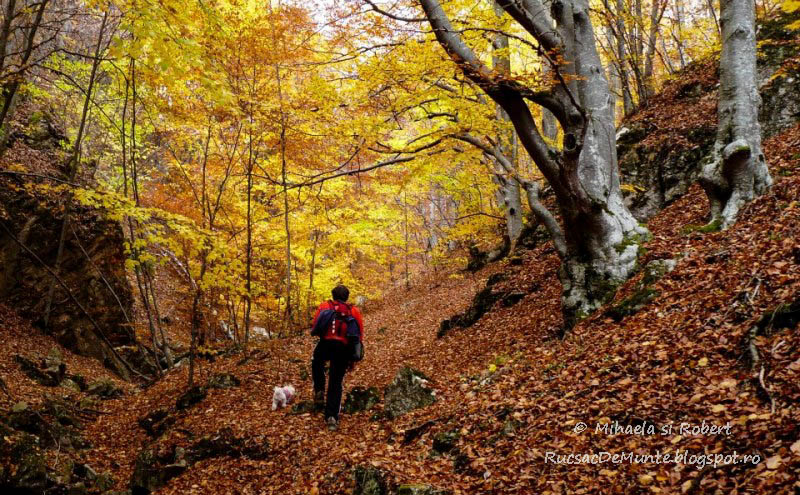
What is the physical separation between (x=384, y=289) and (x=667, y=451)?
2272 cm

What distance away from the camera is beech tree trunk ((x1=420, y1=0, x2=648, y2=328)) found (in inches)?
229

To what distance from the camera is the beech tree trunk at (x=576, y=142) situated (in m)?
5.82

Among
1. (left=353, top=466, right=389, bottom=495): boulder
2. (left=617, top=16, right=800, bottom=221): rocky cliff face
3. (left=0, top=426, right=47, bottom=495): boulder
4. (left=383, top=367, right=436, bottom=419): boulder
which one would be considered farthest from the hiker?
(left=617, top=16, right=800, bottom=221): rocky cliff face

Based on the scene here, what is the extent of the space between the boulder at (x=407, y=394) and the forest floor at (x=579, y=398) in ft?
0.74

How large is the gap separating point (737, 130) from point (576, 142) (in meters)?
2.38

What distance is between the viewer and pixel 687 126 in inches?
378

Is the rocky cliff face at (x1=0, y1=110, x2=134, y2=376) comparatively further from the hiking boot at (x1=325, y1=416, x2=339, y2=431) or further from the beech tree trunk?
the beech tree trunk

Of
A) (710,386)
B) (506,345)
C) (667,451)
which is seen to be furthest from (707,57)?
(667,451)

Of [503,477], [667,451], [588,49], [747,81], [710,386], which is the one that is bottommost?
[503,477]

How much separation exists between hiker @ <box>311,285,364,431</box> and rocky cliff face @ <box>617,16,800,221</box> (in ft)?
18.3

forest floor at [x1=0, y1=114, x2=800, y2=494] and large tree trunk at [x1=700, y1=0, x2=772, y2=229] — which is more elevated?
large tree trunk at [x1=700, y1=0, x2=772, y2=229]

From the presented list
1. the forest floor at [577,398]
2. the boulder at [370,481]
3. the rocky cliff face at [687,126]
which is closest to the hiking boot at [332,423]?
the forest floor at [577,398]

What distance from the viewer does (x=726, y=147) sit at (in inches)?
232

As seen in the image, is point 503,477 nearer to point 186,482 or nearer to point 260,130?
point 186,482
